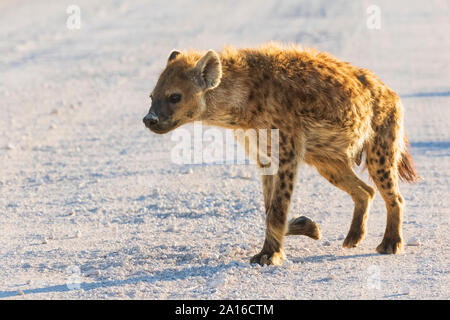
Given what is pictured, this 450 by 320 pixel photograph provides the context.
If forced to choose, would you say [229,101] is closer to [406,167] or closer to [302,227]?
[302,227]

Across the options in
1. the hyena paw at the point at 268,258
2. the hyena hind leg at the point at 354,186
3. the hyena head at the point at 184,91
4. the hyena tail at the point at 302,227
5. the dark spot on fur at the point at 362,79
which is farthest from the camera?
the hyena hind leg at the point at 354,186

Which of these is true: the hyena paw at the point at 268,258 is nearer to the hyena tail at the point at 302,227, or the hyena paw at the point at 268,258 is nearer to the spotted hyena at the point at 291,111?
the spotted hyena at the point at 291,111

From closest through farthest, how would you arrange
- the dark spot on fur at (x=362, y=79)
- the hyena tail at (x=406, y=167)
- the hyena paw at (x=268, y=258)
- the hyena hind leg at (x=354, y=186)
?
the hyena paw at (x=268, y=258) → the dark spot on fur at (x=362, y=79) → the hyena hind leg at (x=354, y=186) → the hyena tail at (x=406, y=167)

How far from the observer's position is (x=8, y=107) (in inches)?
428

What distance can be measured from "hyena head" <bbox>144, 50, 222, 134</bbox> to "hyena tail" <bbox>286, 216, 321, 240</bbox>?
91 cm

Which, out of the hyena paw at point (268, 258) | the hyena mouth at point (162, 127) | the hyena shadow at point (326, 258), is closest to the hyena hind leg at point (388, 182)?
the hyena shadow at point (326, 258)

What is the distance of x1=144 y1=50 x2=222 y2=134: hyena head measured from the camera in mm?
5262

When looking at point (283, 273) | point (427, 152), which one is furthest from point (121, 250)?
point (427, 152)

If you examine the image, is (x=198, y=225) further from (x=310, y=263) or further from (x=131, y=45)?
(x=131, y=45)

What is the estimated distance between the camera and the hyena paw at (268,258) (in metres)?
5.16

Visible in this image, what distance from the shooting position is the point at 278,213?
5246mm

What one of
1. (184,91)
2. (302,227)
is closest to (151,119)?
(184,91)

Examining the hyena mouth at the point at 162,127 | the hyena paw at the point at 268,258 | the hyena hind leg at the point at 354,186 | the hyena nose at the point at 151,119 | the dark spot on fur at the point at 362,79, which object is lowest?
the hyena paw at the point at 268,258

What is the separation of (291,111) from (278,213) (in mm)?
635
